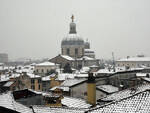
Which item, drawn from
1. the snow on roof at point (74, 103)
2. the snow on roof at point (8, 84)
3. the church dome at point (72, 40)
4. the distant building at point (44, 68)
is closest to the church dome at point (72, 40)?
the church dome at point (72, 40)

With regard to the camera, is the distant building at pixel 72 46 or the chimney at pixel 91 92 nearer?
the chimney at pixel 91 92

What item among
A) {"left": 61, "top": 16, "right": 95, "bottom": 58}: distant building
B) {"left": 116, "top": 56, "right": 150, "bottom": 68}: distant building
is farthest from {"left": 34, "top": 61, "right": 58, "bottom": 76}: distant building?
{"left": 116, "top": 56, "right": 150, "bottom": 68}: distant building

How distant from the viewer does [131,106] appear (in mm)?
9875

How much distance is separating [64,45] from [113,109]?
273 feet

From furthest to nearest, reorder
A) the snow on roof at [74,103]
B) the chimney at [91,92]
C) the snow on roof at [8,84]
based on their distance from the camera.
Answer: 1. the snow on roof at [8,84]
2. the chimney at [91,92]
3. the snow on roof at [74,103]

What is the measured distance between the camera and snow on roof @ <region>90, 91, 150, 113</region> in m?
9.53

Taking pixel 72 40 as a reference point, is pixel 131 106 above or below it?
below

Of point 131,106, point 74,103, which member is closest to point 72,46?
point 74,103

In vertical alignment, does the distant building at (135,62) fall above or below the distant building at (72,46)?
below

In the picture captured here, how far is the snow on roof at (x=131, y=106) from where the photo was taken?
9531mm

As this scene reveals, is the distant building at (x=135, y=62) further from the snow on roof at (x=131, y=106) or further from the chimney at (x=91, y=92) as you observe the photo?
the snow on roof at (x=131, y=106)

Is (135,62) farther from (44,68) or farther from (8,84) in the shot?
(8,84)

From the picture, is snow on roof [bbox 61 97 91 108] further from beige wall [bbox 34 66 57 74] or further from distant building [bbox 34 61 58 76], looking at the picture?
beige wall [bbox 34 66 57 74]

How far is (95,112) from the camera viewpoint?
33.8 ft
